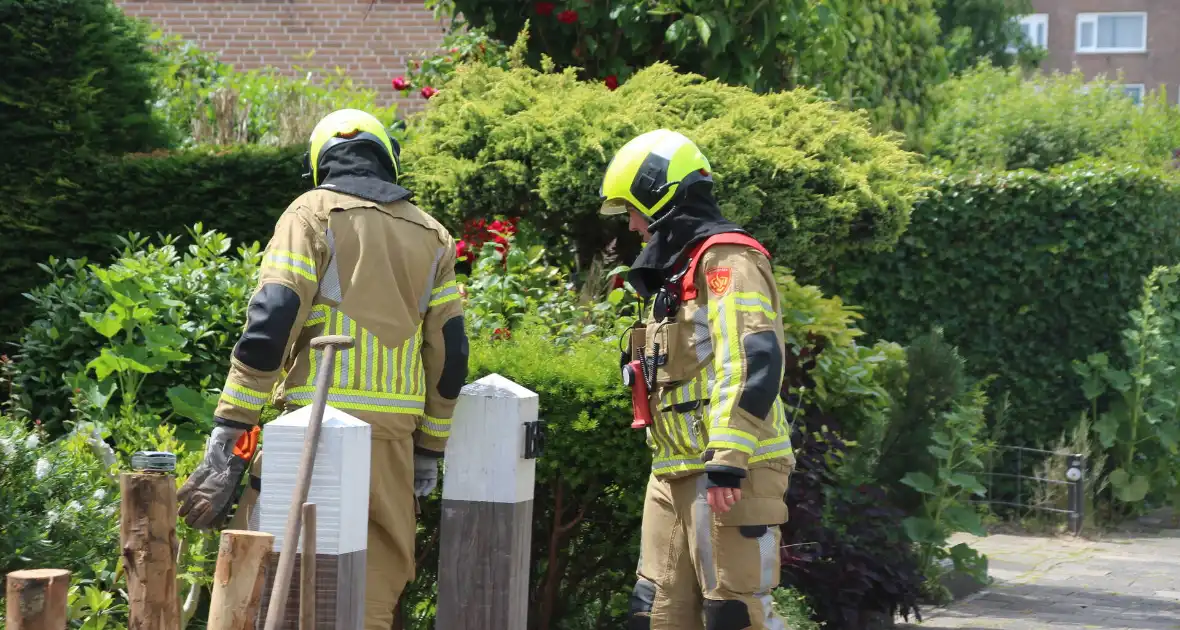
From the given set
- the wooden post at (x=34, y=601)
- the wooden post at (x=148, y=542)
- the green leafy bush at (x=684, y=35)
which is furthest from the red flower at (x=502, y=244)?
the wooden post at (x=34, y=601)

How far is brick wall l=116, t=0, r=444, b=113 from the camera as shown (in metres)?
15.9

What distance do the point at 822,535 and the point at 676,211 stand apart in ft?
6.30

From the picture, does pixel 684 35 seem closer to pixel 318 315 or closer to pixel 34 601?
pixel 318 315

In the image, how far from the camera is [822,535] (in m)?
5.70

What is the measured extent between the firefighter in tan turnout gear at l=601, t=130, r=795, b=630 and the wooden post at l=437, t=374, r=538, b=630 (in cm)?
40

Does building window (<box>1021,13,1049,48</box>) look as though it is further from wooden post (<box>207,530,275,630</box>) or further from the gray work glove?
wooden post (<box>207,530,275,630</box>)

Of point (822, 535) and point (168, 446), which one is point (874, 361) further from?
point (168, 446)

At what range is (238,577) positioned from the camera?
2.93 m

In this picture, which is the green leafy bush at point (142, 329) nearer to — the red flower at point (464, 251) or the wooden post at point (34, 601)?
the red flower at point (464, 251)

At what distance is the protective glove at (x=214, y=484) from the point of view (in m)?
3.84

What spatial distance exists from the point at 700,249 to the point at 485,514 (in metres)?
1.01

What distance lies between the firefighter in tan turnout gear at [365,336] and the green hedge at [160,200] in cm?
451

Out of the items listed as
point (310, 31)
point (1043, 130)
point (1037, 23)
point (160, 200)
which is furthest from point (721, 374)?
point (1037, 23)

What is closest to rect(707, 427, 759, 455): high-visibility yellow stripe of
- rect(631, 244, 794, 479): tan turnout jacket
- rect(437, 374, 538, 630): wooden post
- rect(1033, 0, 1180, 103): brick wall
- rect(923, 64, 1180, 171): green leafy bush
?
rect(631, 244, 794, 479): tan turnout jacket
